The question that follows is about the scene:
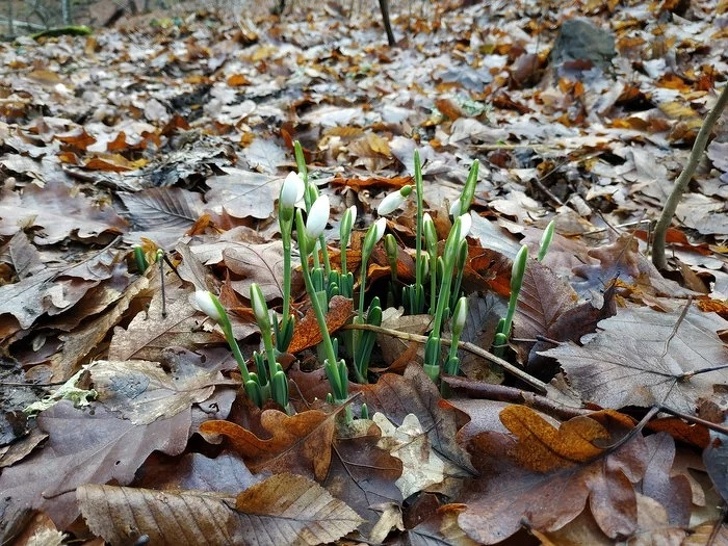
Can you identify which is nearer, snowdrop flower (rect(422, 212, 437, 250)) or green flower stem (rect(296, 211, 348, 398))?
green flower stem (rect(296, 211, 348, 398))

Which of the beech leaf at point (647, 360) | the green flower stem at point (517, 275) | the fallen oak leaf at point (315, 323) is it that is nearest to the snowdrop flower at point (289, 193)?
the fallen oak leaf at point (315, 323)

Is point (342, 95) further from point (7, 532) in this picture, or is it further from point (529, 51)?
point (7, 532)

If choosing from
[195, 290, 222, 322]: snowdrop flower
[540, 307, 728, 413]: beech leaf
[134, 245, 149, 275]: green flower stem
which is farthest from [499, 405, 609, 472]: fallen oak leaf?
[134, 245, 149, 275]: green flower stem

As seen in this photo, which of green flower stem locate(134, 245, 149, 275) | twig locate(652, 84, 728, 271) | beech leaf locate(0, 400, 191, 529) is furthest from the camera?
green flower stem locate(134, 245, 149, 275)

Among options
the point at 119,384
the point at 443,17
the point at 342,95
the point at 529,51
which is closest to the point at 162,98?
the point at 342,95

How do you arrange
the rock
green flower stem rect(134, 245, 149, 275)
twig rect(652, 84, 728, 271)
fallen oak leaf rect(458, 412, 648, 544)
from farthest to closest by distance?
the rock < green flower stem rect(134, 245, 149, 275) < twig rect(652, 84, 728, 271) < fallen oak leaf rect(458, 412, 648, 544)

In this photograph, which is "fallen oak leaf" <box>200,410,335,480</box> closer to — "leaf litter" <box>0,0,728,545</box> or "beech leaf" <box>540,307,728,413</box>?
"leaf litter" <box>0,0,728,545</box>

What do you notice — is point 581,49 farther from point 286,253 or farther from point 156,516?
point 156,516
